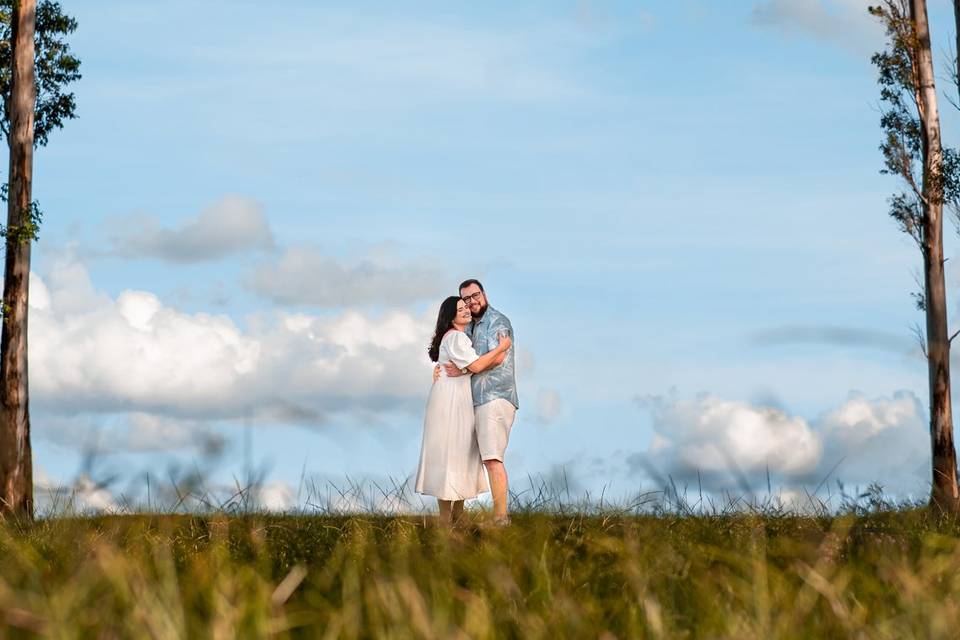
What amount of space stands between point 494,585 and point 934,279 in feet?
54.0

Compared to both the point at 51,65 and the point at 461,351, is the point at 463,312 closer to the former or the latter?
the point at 461,351

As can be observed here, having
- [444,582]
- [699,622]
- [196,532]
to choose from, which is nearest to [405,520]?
[196,532]

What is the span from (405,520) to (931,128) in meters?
14.0

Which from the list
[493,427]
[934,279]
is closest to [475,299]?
[493,427]

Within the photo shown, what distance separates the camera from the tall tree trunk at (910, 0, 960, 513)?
1870 cm

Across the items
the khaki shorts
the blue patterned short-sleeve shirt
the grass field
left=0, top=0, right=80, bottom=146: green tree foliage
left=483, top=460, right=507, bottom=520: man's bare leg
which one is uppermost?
left=0, top=0, right=80, bottom=146: green tree foliage

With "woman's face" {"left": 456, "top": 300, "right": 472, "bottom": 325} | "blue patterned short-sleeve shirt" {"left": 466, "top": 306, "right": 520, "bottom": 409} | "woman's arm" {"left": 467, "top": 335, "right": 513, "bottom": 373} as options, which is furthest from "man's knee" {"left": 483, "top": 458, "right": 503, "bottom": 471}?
"woman's face" {"left": 456, "top": 300, "right": 472, "bottom": 325}

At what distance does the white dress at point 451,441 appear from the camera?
12.0 meters

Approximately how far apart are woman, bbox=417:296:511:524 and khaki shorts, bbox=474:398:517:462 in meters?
0.18

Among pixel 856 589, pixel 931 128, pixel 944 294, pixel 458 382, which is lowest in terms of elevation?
pixel 856 589

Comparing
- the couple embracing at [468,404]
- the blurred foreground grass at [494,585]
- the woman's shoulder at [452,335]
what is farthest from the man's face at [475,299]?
the blurred foreground grass at [494,585]

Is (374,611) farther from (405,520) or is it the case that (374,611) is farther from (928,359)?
(928,359)

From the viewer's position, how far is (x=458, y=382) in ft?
39.9

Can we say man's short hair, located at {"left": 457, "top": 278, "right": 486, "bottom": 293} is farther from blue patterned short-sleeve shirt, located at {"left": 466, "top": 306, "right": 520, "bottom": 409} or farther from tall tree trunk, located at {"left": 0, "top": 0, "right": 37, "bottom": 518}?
tall tree trunk, located at {"left": 0, "top": 0, "right": 37, "bottom": 518}
